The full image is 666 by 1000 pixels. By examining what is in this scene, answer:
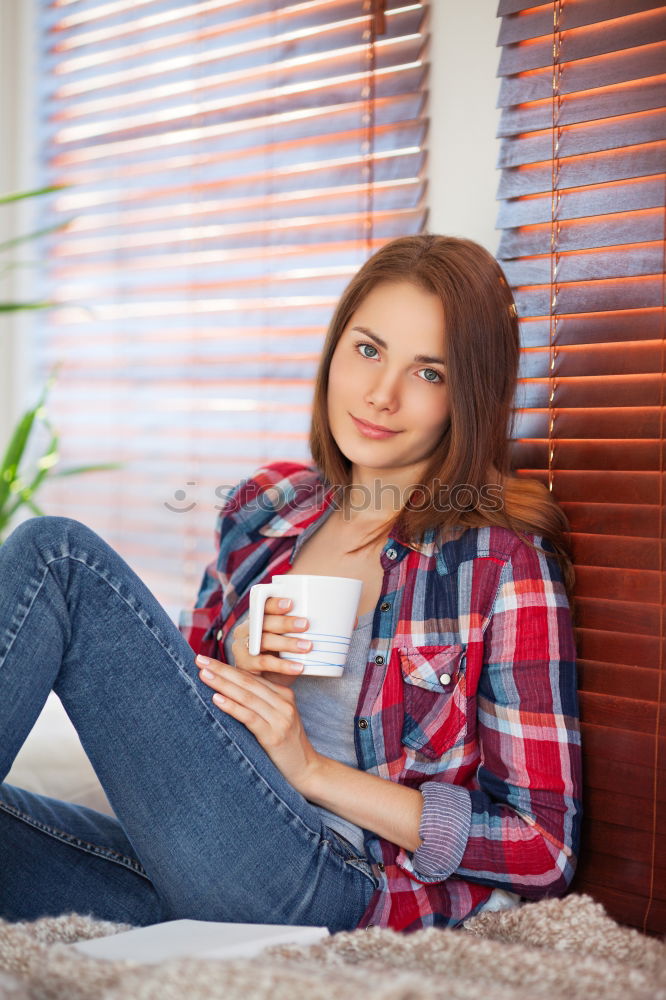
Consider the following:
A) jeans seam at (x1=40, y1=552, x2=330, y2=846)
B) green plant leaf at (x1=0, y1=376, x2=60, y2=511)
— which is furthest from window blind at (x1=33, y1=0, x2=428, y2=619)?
jeans seam at (x1=40, y1=552, x2=330, y2=846)

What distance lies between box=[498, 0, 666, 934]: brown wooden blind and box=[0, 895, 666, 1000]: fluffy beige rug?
0.77ft

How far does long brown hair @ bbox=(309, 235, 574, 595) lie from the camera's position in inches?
52.0

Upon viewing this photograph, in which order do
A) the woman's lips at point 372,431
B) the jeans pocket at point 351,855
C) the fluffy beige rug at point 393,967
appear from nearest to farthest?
1. the fluffy beige rug at point 393,967
2. the jeans pocket at point 351,855
3. the woman's lips at point 372,431

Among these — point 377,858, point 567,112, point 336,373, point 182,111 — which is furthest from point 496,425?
point 182,111

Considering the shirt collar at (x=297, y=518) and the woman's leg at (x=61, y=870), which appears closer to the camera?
the woman's leg at (x=61, y=870)

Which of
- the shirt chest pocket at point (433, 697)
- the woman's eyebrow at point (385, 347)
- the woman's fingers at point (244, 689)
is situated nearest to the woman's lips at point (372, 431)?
the woman's eyebrow at point (385, 347)

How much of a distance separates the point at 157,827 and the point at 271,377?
1065 mm

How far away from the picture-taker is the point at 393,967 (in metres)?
0.89

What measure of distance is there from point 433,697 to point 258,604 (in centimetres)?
32

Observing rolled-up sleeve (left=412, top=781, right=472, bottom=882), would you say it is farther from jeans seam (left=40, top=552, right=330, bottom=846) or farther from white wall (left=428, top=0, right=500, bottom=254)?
white wall (left=428, top=0, right=500, bottom=254)

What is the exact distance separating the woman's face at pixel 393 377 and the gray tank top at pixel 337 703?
10.8 inches

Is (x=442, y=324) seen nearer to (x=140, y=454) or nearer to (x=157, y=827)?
(x=157, y=827)

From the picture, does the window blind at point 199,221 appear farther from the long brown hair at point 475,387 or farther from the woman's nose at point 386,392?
the woman's nose at point 386,392

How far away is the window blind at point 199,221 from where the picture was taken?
171 centimetres
